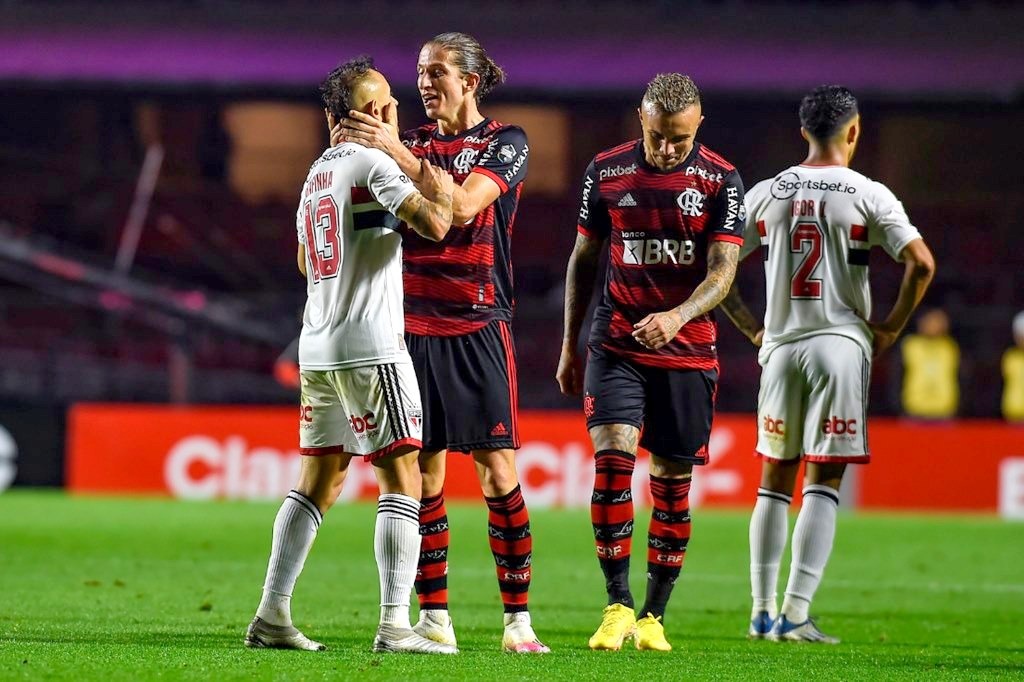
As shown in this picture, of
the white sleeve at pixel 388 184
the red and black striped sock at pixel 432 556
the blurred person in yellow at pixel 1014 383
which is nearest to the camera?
the white sleeve at pixel 388 184

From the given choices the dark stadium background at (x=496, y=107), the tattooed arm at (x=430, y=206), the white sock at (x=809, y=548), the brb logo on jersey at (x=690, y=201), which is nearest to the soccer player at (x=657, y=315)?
the brb logo on jersey at (x=690, y=201)

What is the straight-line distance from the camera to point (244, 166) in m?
25.5

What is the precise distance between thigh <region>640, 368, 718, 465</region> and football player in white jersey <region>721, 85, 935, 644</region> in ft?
1.31

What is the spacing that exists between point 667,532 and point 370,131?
2103 millimetres

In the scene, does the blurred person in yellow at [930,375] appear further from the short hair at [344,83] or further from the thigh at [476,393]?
the short hair at [344,83]

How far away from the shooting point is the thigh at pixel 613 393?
6168 mm

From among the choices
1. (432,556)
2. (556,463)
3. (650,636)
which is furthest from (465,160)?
(556,463)

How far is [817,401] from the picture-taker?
21.1ft

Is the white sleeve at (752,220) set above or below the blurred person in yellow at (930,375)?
above

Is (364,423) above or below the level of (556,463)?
above

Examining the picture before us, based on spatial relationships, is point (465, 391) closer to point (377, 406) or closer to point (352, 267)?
point (377, 406)

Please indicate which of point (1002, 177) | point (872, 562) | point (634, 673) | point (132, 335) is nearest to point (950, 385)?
point (872, 562)

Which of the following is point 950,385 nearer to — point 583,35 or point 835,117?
point 583,35

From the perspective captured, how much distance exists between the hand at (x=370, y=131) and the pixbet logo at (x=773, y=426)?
2.12m
